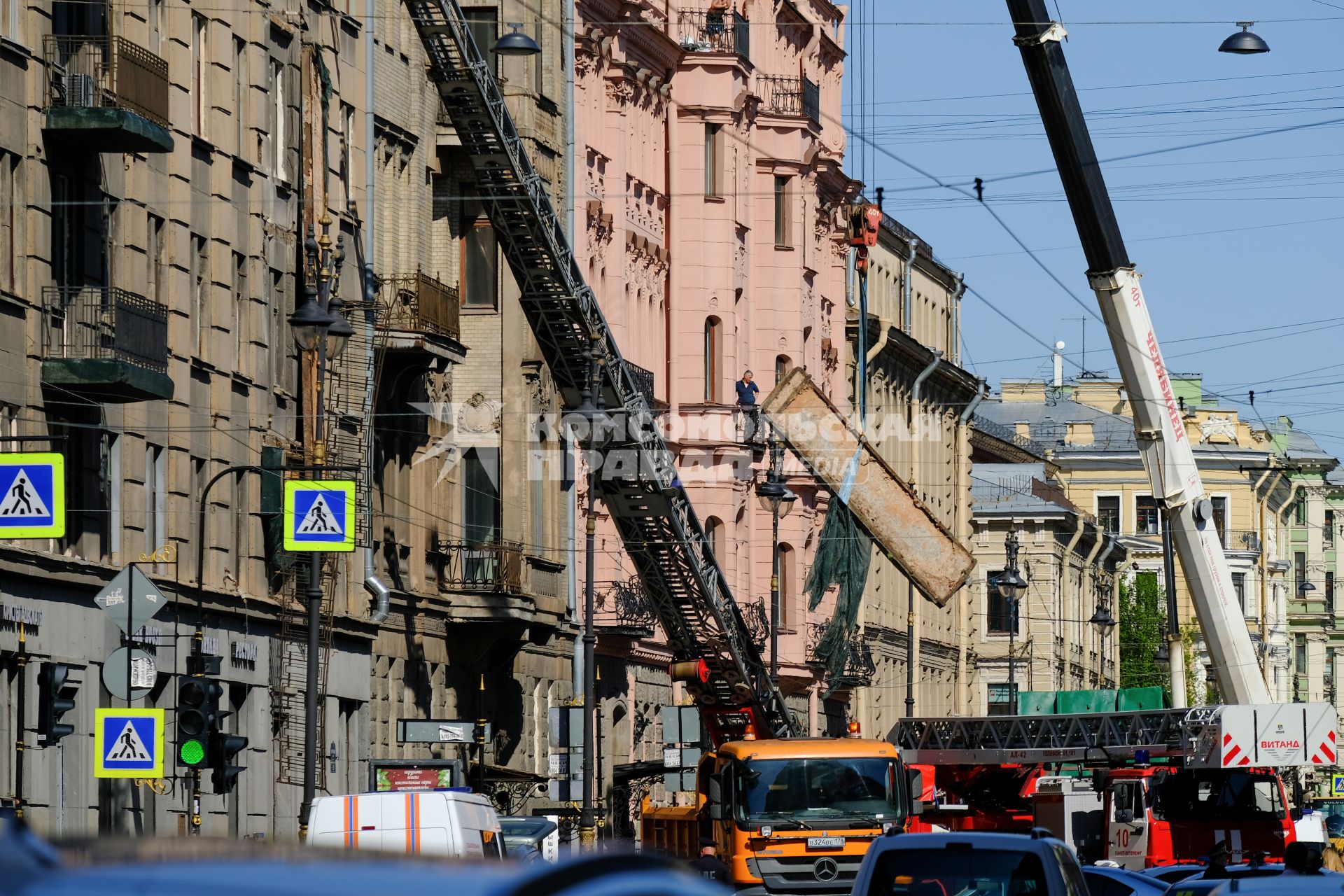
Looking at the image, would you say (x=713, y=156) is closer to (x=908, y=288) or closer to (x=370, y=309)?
(x=370, y=309)

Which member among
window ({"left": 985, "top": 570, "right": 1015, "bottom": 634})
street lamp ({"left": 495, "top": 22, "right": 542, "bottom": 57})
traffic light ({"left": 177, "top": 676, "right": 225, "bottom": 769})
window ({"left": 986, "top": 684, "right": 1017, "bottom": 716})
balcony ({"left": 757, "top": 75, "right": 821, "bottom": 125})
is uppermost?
balcony ({"left": 757, "top": 75, "right": 821, "bottom": 125})

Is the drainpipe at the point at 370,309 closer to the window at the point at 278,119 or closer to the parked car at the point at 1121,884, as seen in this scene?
the window at the point at 278,119

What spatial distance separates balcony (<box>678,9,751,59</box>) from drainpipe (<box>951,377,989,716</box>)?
32494 mm

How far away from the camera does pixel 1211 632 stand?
3325cm

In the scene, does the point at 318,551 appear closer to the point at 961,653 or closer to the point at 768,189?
the point at 768,189

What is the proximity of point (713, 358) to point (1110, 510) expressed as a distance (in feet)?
244

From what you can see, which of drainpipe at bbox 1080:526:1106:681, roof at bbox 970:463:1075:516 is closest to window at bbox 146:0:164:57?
roof at bbox 970:463:1075:516

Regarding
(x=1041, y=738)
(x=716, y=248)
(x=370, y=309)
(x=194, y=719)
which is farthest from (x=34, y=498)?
(x=716, y=248)

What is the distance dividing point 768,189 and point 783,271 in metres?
2.28

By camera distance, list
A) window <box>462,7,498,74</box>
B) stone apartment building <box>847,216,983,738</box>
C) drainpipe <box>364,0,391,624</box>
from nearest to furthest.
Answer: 1. drainpipe <box>364,0,391,624</box>
2. window <box>462,7,498,74</box>
3. stone apartment building <box>847,216,983,738</box>

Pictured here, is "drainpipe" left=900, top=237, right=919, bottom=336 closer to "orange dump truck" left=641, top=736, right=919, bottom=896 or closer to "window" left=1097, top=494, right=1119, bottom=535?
"window" left=1097, top=494, right=1119, bottom=535

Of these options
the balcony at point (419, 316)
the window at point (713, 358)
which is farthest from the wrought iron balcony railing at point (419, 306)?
the window at point (713, 358)

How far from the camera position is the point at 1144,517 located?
13912 centimetres

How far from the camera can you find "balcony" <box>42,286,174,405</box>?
103 feet
